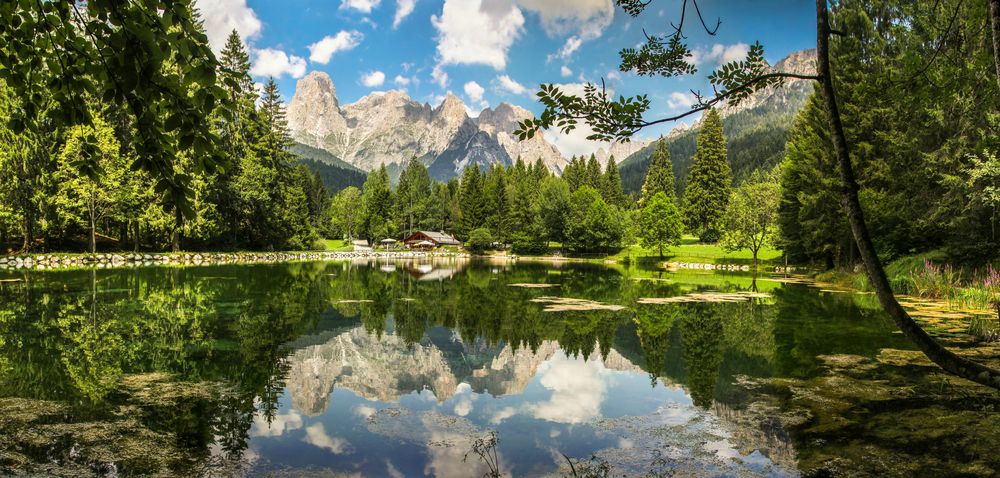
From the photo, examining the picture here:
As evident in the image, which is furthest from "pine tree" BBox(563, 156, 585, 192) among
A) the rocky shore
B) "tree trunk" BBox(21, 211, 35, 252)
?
"tree trunk" BBox(21, 211, 35, 252)

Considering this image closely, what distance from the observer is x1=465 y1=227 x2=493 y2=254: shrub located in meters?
88.9

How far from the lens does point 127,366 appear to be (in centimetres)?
953

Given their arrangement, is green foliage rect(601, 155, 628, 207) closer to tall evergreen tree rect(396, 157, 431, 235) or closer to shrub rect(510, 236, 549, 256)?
shrub rect(510, 236, 549, 256)

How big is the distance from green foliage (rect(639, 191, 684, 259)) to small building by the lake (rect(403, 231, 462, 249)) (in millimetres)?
46518

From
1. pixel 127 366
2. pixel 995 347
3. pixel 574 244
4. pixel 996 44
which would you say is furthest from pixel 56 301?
pixel 574 244

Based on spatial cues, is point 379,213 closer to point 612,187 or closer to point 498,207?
point 498,207

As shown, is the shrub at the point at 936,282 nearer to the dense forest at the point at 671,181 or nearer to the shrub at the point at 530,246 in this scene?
the dense forest at the point at 671,181

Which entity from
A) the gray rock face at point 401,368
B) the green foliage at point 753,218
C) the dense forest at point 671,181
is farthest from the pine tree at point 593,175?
the gray rock face at point 401,368

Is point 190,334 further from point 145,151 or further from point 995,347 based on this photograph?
point 995,347

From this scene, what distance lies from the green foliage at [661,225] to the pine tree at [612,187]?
130 feet

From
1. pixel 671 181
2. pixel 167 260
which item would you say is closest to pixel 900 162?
pixel 167 260

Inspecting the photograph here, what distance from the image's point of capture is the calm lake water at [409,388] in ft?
19.9

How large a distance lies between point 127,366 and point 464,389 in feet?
20.2

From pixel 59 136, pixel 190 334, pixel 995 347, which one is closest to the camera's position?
pixel 995 347
